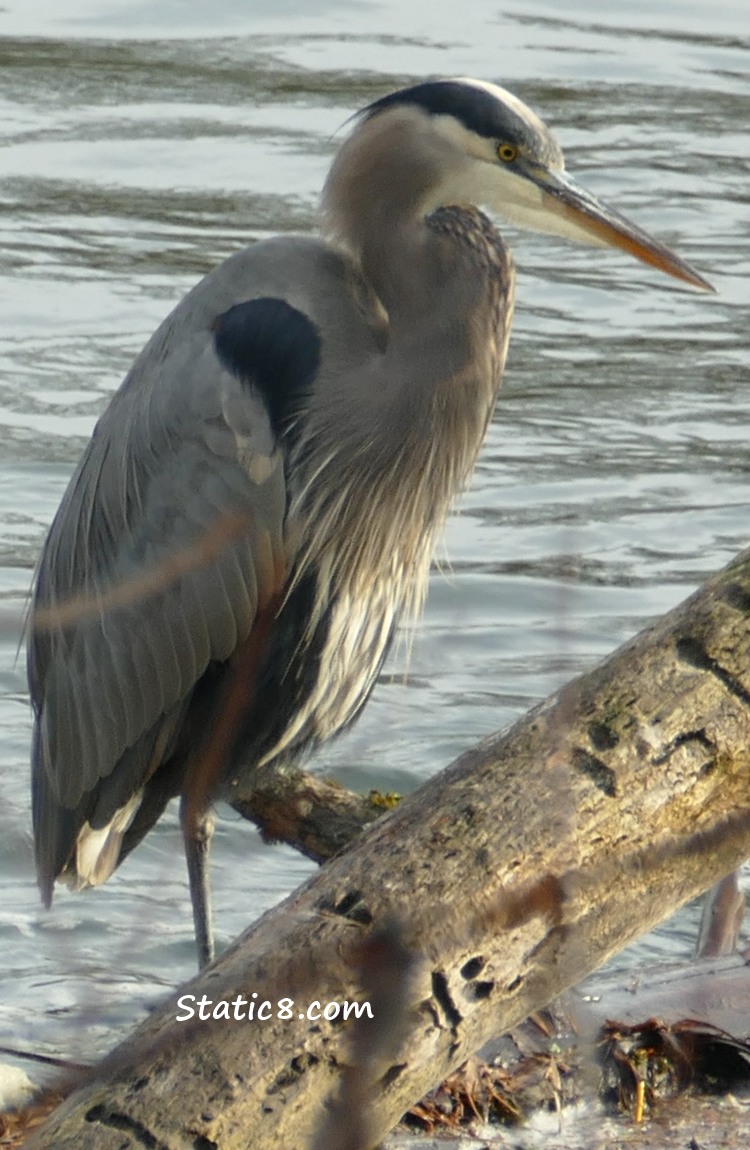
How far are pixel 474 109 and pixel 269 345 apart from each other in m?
0.61

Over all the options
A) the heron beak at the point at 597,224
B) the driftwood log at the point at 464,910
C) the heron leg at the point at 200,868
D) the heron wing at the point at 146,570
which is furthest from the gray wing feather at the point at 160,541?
the driftwood log at the point at 464,910

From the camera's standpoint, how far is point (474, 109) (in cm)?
408

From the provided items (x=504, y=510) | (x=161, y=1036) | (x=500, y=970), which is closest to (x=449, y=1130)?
(x=500, y=970)

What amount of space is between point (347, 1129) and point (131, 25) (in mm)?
10138

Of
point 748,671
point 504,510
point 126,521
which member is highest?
point 748,671

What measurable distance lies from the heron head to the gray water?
969mm

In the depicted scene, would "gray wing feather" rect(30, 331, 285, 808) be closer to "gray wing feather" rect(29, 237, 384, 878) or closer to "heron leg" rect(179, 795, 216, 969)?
"gray wing feather" rect(29, 237, 384, 878)

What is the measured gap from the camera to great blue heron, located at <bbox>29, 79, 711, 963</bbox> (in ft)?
13.7

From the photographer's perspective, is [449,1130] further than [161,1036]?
Yes

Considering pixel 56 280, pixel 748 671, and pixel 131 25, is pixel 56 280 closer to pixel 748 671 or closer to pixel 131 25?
pixel 131 25

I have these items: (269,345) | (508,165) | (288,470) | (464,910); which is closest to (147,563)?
(288,470)

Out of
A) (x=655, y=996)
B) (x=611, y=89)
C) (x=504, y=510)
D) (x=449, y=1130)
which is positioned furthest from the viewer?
(x=611, y=89)

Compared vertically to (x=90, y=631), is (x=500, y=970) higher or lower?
higher

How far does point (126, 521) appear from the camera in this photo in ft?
14.8
